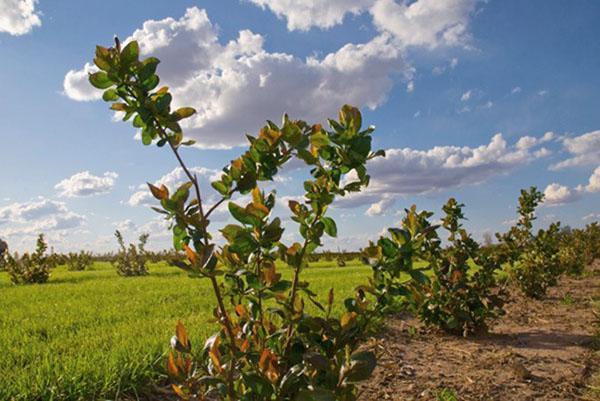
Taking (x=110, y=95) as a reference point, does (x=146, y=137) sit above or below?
below

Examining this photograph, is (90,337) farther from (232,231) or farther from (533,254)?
(533,254)

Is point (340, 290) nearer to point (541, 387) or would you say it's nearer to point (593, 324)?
point (593, 324)

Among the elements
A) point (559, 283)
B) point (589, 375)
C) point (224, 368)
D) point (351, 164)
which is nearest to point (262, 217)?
point (351, 164)

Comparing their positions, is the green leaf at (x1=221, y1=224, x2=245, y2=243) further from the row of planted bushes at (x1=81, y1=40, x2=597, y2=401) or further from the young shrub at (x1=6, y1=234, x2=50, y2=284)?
the young shrub at (x1=6, y1=234, x2=50, y2=284)

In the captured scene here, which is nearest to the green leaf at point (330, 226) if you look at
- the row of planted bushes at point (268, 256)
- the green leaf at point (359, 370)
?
the row of planted bushes at point (268, 256)

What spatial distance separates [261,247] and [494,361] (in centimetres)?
333

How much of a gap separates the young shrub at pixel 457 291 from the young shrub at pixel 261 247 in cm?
327

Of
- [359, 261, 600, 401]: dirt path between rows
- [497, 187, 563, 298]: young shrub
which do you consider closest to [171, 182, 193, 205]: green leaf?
[359, 261, 600, 401]: dirt path between rows

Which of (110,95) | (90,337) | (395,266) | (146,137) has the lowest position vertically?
(90,337)

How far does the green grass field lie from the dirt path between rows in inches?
62.8

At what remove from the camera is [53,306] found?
296 inches

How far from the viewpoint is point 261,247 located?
6.48 ft

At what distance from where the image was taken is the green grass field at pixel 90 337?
10.3 feet

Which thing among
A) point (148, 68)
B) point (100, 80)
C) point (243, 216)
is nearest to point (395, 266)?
point (243, 216)
